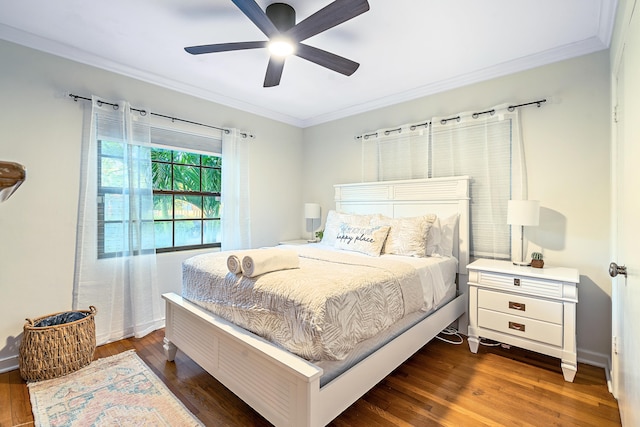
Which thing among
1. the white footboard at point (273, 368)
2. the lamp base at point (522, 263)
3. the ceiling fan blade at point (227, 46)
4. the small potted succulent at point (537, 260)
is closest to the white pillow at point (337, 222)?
the white footboard at point (273, 368)

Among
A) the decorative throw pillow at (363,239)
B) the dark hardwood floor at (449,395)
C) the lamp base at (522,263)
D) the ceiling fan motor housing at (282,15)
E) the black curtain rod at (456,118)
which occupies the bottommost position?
the dark hardwood floor at (449,395)

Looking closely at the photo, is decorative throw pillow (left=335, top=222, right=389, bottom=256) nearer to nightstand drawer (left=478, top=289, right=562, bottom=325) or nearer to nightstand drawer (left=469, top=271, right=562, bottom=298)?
nightstand drawer (left=469, top=271, right=562, bottom=298)

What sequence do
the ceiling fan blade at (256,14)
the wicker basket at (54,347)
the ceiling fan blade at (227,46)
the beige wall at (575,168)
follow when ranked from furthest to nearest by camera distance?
the beige wall at (575,168) → the wicker basket at (54,347) → the ceiling fan blade at (227,46) → the ceiling fan blade at (256,14)

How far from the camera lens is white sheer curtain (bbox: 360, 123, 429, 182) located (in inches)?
132

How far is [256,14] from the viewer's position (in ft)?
5.43

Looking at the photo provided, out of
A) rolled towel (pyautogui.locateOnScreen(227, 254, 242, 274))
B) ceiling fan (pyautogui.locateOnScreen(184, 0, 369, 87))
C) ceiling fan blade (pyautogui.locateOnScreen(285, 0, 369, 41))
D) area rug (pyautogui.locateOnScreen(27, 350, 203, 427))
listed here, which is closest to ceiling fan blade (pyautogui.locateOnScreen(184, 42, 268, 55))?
ceiling fan (pyautogui.locateOnScreen(184, 0, 369, 87))

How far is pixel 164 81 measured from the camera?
3.11m

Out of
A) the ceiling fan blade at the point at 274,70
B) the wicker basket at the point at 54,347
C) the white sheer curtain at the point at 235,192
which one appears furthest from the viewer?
the white sheer curtain at the point at 235,192

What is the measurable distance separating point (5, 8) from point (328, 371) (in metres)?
3.14

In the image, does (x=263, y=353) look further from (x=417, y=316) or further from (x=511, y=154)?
(x=511, y=154)

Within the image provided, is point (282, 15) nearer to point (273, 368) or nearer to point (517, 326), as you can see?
point (273, 368)

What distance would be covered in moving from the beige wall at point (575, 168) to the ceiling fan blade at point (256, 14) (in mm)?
2216

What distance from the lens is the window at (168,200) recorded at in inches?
108

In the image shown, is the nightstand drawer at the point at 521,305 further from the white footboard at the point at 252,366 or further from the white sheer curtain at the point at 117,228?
the white sheer curtain at the point at 117,228
